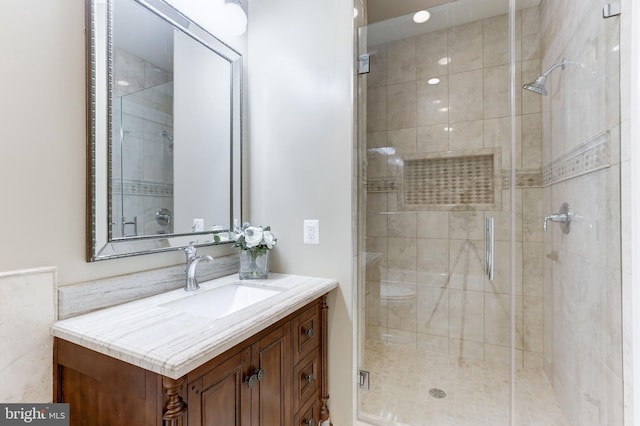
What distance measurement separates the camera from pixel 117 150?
114cm

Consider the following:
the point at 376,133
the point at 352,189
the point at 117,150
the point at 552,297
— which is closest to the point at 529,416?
the point at 552,297

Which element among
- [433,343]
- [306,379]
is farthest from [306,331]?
[433,343]

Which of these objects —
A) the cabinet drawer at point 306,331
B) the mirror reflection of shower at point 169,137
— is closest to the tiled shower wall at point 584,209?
the cabinet drawer at point 306,331

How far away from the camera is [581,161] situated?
1.42 metres

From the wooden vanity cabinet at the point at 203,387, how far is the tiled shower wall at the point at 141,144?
1.62ft

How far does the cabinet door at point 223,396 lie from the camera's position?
80 centimetres

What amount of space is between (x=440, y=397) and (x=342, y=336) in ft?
2.63

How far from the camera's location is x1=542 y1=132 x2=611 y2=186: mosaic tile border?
1234mm

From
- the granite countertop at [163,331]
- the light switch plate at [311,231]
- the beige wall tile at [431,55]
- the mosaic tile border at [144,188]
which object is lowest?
the granite countertop at [163,331]

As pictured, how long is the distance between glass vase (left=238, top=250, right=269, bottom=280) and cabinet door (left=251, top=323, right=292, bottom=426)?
412mm

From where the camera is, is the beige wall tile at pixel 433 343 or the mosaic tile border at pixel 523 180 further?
the beige wall tile at pixel 433 343

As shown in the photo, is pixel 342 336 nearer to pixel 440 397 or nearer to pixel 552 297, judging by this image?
pixel 440 397

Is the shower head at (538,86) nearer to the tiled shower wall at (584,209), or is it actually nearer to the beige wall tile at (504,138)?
the tiled shower wall at (584,209)

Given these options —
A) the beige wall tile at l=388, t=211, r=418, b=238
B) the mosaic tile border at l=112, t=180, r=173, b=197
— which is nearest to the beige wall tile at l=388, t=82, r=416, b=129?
the beige wall tile at l=388, t=211, r=418, b=238
